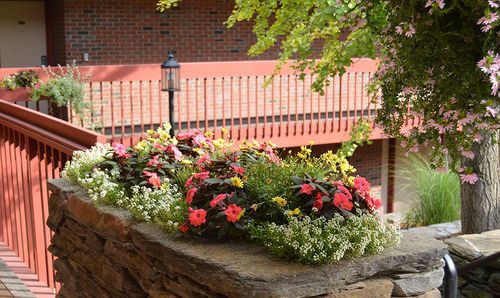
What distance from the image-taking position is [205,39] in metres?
A: 14.2

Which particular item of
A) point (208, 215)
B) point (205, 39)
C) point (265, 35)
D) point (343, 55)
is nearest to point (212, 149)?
point (208, 215)

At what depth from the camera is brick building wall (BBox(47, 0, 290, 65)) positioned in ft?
41.4

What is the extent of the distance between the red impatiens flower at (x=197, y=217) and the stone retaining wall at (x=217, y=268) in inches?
2.9

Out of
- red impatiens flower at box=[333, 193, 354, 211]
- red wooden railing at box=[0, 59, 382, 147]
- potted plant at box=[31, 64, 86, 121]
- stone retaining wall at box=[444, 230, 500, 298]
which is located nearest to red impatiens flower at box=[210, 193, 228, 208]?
red impatiens flower at box=[333, 193, 354, 211]

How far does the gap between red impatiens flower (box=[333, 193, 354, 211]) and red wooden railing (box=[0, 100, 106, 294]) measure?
1.64 m

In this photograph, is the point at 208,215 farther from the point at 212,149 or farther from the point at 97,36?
the point at 97,36

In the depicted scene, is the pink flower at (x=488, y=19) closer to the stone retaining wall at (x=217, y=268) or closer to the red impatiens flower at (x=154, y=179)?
the stone retaining wall at (x=217, y=268)

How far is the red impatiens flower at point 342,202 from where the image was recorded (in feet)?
8.98

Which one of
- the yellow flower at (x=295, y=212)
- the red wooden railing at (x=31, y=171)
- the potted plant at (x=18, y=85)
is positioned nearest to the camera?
the yellow flower at (x=295, y=212)

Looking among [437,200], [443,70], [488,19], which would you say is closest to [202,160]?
[443,70]

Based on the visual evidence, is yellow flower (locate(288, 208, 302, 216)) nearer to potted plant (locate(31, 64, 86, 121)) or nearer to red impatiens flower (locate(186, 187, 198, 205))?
red impatiens flower (locate(186, 187, 198, 205))

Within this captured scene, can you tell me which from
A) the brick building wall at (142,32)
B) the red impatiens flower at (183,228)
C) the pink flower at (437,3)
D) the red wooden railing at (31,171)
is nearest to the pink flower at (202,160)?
the red wooden railing at (31,171)

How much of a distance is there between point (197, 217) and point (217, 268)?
37 centimetres

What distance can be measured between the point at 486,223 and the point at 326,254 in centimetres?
575
